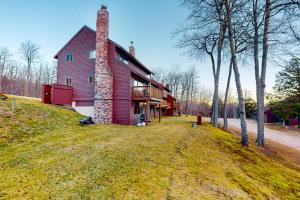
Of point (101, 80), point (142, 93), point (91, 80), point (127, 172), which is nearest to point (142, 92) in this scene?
point (142, 93)

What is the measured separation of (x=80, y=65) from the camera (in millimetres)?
17562

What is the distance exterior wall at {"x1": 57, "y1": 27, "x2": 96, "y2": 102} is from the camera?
1694 centimetres

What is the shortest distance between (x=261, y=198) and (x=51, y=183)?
5.19m

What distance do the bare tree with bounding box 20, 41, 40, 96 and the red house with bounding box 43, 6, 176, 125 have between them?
24375 mm

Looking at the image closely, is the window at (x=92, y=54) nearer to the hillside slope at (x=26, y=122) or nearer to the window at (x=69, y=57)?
Result: the window at (x=69, y=57)

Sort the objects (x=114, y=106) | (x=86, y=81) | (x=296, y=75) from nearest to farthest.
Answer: (x=114, y=106) < (x=86, y=81) < (x=296, y=75)

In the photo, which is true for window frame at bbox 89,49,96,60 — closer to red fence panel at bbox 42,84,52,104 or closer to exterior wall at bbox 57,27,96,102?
exterior wall at bbox 57,27,96,102

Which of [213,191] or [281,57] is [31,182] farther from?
[281,57]

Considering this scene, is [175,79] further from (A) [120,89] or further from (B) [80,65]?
(A) [120,89]

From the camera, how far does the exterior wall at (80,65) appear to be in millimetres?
16938

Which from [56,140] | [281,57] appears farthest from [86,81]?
[281,57]

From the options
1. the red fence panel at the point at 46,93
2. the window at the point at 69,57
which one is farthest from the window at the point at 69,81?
the window at the point at 69,57

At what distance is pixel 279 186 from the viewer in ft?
17.0

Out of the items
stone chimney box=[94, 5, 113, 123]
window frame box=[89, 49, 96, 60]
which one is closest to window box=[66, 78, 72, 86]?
window frame box=[89, 49, 96, 60]
